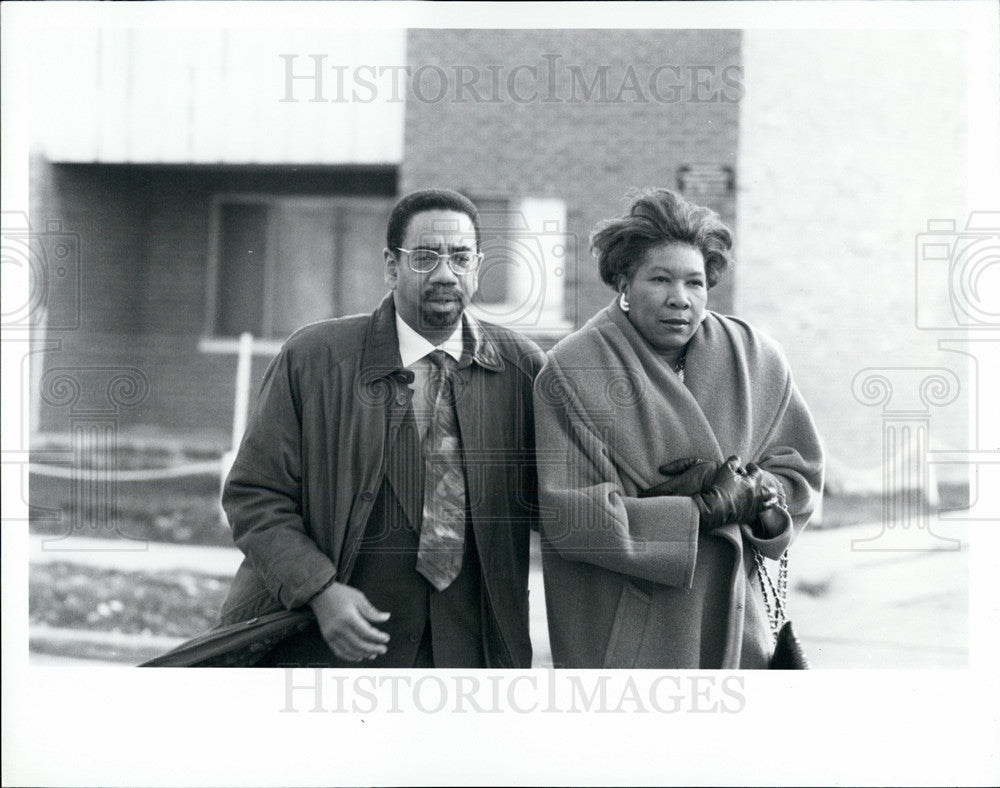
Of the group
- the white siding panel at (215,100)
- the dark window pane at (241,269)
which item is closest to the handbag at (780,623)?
the white siding panel at (215,100)

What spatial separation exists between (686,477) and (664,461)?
84mm

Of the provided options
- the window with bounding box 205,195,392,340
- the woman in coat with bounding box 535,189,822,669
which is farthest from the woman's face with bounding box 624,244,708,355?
the window with bounding box 205,195,392,340

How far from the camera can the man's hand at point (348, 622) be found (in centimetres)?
304

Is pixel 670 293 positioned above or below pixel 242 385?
above

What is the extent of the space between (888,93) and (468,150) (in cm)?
216

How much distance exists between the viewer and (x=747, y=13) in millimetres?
3828

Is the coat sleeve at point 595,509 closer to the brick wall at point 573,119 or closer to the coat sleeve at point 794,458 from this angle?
the coat sleeve at point 794,458

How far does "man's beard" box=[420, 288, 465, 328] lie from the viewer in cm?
313

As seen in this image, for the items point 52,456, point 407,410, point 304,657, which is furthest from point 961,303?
point 52,456

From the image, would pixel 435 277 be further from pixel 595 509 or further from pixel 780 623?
pixel 780 623

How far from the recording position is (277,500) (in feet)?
10.2

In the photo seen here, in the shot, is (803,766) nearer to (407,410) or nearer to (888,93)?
(407,410)
